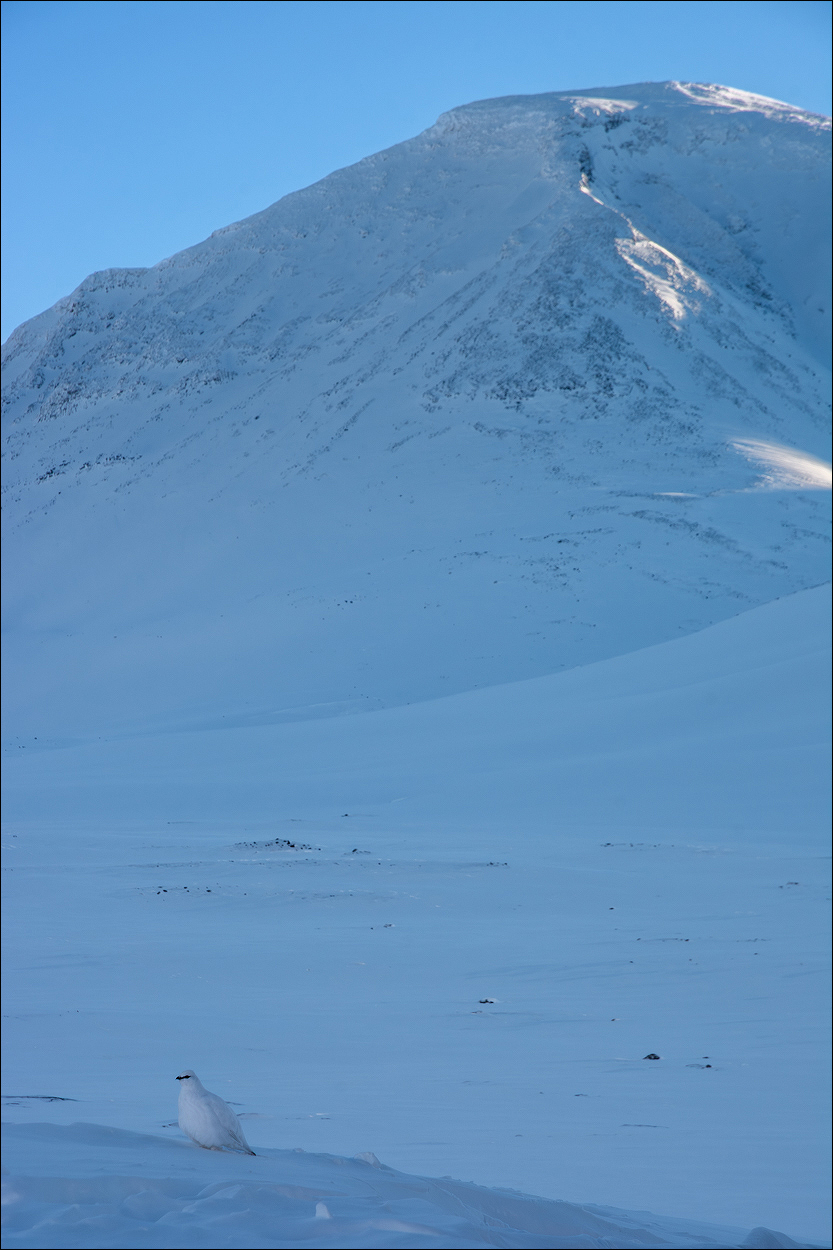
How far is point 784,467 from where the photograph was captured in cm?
5359

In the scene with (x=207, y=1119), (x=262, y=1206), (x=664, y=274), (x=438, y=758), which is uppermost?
(x=664, y=274)

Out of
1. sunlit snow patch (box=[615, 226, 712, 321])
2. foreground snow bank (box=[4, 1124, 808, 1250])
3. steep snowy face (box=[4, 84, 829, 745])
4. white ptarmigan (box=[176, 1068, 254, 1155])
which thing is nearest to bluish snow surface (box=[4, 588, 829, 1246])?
foreground snow bank (box=[4, 1124, 808, 1250])

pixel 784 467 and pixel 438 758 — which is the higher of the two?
pixel 784 467

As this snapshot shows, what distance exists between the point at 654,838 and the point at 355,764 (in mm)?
7719

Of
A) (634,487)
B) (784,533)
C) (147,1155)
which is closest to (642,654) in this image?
(147,1155)

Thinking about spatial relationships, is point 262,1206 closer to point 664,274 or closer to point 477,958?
point 477,958

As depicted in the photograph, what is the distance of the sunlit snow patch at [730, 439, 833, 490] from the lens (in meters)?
51.0

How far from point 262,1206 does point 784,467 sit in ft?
177

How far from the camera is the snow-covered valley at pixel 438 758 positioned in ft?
16.6

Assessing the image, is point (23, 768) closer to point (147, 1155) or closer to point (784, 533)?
point (147, 1155)

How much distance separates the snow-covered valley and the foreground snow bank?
0.02 m

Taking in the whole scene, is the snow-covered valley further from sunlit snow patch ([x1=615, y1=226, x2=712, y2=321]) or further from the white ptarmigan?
sunlit snow patch ([x1=615, y1=226, x2=712, y2=321])

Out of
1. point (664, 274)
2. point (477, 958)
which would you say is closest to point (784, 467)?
point (664, 274)

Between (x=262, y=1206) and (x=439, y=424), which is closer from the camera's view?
(x=262, y=1206)
